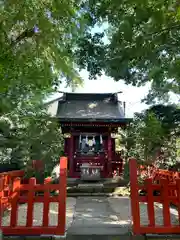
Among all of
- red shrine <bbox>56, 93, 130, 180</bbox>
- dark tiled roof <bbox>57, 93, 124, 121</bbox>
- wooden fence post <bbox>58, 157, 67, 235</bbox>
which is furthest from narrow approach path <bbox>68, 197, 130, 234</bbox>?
dark tiled roof <bbox>57, 93, 124, 121</bbox>

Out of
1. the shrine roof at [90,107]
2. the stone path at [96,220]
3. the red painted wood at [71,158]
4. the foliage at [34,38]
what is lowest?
the stone path at [96,220]

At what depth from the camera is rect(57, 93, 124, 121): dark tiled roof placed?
41.1 feet

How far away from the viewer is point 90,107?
46.7 feet

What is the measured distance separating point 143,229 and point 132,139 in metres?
5.84

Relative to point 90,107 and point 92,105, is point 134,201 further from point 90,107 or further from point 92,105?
point 92,105

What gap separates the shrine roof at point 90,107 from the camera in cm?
1203

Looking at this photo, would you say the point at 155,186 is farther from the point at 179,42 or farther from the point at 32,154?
the point at 32,154

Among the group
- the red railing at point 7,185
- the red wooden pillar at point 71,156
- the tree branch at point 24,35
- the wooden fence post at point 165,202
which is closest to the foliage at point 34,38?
the tree branch at point 24,35

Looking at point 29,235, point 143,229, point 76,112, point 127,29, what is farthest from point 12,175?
point 76,112

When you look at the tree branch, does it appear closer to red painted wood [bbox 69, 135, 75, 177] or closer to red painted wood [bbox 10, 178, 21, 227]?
red painted wood [bbox 10, 178, 21, 227]

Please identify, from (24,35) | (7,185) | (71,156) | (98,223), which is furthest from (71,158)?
(24,35)

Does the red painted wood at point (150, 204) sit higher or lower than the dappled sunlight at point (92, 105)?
lower

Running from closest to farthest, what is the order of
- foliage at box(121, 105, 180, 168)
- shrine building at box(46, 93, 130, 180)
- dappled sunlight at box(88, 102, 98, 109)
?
1. foliage at box(121, 105, 180, 168)
2. shrine building at box(46, 93, 130, 180)
3. dappled sunlight at box(88, 102, 98, 109)

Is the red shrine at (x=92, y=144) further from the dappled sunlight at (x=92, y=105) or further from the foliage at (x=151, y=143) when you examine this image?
the foliage at (x=151, y=143)
